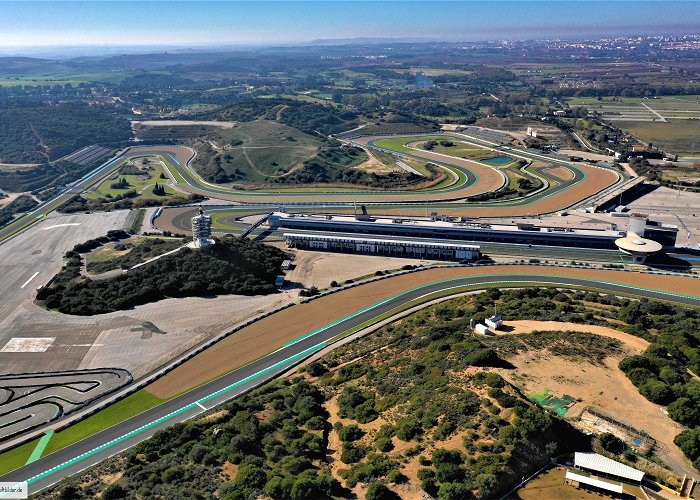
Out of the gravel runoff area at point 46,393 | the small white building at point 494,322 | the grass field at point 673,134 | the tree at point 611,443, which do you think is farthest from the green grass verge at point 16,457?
the grass field at point 673,134

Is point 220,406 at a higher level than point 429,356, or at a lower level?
lower

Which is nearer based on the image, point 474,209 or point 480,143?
point 474,209

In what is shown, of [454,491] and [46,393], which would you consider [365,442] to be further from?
[46,393]

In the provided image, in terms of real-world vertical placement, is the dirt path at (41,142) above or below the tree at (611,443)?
above

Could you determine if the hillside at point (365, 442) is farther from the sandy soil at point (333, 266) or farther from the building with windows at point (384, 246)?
the building with windows at point (384, 246)

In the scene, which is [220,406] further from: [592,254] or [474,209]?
[474,209]

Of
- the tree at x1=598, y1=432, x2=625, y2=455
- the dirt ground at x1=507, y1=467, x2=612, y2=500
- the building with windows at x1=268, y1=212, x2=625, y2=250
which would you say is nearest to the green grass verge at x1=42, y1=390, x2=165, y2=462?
the dirt ground at x1=507, y1=467, x2=612, y2=500

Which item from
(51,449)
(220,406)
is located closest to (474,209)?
(220,406)
